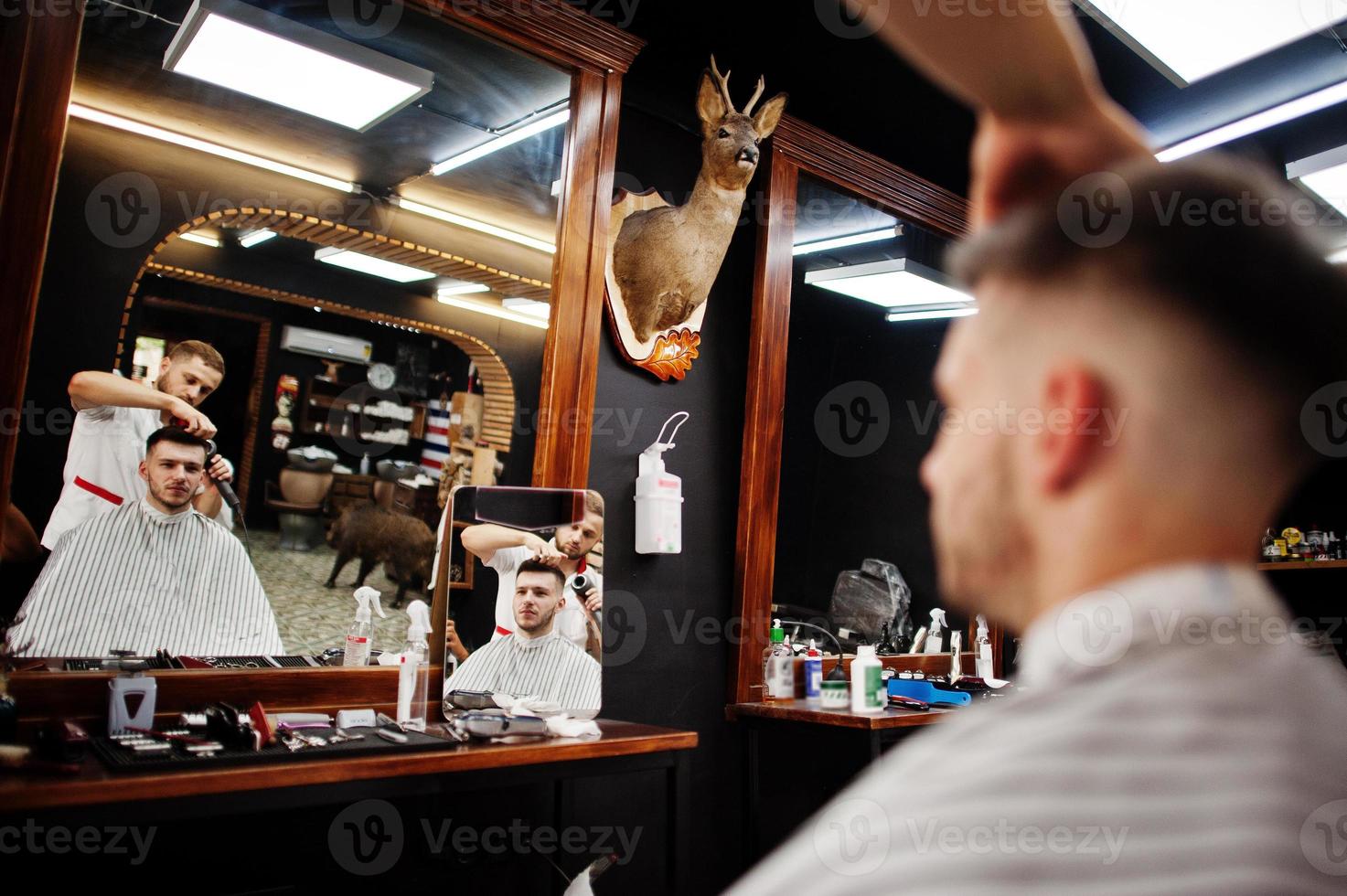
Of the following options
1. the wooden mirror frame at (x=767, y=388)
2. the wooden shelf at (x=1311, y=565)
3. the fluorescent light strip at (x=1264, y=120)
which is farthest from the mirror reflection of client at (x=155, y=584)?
the wooden shelf at (x=1311, y=565)

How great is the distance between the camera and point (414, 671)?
2.07 m

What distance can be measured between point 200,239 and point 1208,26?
9.21 ft

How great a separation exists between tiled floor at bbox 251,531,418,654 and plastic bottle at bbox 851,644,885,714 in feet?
4.25

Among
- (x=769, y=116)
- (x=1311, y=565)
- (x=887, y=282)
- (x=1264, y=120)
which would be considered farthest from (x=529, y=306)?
(x=1311, y=565)

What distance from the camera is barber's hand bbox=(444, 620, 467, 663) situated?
2.16 meters

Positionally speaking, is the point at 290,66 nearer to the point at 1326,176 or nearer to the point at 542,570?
the point at 542,570

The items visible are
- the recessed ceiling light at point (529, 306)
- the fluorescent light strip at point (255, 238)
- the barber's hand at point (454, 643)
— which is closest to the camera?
the fluorescent light strip at point (255, 238)

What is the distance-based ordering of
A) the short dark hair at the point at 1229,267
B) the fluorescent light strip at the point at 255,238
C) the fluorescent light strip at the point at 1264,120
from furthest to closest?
the fluorescent light strip at the point at 1264,120 < the fluorescent light strip at the point at 255,238 < the short dark hair at the point at 1229,267

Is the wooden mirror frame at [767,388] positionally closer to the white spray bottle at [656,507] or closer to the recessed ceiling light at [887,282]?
the recessed ceiling light at [887,282]

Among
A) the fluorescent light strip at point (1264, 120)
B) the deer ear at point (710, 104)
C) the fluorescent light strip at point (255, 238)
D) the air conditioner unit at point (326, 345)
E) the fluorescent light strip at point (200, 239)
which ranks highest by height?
the fluorescent light strip at point (1264, 120)

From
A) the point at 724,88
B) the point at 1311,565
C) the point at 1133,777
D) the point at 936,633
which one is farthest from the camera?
the point at 1311,565

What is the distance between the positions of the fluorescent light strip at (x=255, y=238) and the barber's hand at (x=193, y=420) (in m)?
0.37

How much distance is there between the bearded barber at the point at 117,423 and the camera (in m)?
1.72

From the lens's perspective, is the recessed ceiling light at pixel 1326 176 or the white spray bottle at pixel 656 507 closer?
the white spray bottle at pixel 656 507
